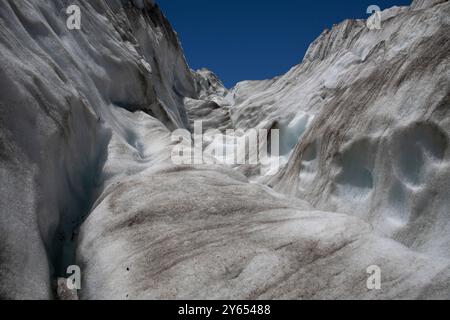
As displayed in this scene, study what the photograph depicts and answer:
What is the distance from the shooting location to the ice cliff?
164 inches

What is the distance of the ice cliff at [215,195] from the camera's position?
4172 mm

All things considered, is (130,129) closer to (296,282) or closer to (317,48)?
(296,282)

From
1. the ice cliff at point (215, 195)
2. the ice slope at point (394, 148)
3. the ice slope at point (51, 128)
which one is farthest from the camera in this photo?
the ice slope at point (394, 148)

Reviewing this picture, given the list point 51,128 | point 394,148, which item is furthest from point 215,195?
point 394,148

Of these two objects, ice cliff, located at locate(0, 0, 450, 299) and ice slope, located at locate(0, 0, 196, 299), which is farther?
ice slope, located at locate(0, 0, 196, 299)

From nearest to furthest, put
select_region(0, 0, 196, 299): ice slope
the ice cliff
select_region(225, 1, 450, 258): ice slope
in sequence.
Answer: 1. the ice cliff
2. select_region(0, 0, 196, 299): ice slope
3. select_region(225, 1, 450, 258): ice slope

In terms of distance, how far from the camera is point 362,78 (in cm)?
870

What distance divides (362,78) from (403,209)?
3552 millimetres

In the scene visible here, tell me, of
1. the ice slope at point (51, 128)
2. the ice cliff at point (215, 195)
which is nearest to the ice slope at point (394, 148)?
the ice cliff at point (215, 195)

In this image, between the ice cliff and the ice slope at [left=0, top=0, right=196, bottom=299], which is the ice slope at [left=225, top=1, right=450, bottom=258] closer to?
the ice cliff

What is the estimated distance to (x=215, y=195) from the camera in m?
6.00

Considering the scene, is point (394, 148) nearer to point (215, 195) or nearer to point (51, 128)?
point (215, 195)

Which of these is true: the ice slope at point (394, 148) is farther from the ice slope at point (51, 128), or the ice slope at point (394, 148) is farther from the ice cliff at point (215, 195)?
the ice slope at point (51, 128)

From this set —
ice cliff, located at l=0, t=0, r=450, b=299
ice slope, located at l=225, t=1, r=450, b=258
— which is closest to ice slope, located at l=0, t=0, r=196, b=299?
ice cliff, located at l=0, t=0, r=450, b=299
